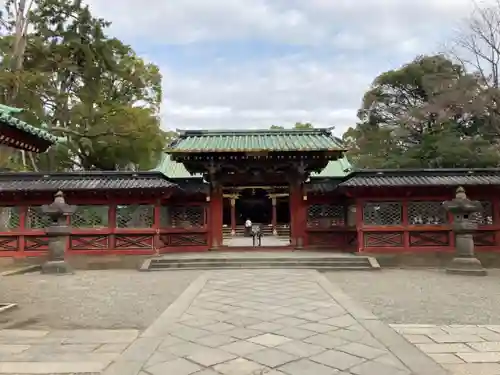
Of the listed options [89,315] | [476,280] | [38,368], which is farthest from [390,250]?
[38,368]

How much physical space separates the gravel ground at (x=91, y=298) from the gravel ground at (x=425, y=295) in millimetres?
3581

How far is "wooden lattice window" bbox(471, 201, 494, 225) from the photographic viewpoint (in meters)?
13.3

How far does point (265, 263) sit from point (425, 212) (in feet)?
18.5

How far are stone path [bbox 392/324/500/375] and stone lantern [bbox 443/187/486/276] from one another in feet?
20.3

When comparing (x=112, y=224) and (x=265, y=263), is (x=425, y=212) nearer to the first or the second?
(x=265, y=263)

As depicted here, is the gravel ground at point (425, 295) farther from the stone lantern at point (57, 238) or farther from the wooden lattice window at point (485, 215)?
the stone lantern at point (57, 238)

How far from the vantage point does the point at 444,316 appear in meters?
5.98

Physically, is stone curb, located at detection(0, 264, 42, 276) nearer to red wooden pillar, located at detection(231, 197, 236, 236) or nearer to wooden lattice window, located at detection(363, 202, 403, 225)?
wooden lattice window, located at detection(363, 202, 403, 225)

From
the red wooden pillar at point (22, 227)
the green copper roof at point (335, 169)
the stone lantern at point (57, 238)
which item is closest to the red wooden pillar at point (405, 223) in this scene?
the green copper roof at point (335, 169)

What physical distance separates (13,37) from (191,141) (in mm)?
8735

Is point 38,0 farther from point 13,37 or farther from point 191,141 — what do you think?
point 191,141

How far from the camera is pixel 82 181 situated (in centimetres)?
1374

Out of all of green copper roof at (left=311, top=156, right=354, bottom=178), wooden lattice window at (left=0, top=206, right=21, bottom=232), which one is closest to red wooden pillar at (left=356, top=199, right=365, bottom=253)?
green copper roof at (left=311, top=156, right=354, bottom=178)

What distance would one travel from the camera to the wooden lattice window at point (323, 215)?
14969mm
